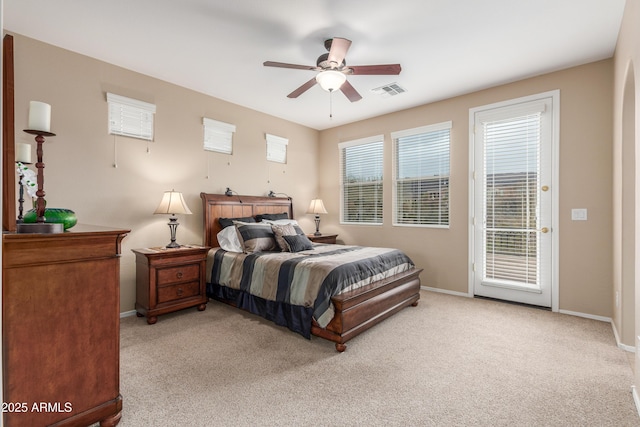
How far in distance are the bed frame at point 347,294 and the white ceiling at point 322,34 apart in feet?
5.30

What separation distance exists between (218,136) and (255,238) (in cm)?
169

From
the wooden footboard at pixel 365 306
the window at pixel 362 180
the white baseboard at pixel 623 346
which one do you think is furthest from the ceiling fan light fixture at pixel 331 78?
the white baseboard at pixel 623 346

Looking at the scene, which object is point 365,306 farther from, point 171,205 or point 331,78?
point 171,205

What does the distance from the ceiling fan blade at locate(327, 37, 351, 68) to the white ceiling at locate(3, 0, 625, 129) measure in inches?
9.8

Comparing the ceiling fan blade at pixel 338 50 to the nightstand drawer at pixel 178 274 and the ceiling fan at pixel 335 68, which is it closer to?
the ceiling fan at pixel 335 68

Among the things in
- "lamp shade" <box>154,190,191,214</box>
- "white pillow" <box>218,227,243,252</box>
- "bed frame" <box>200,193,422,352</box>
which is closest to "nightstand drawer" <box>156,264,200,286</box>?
"white pillow" <box>218,227,243,252</box>

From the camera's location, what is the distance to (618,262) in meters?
2.78

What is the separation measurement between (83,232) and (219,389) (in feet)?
4.16

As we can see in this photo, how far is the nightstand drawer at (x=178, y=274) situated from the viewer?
327cm

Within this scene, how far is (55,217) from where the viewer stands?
170 centimetres

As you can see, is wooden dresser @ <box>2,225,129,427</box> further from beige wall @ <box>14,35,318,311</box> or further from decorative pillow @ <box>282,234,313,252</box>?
decorative pillow @ <box>282,234,313,252</box>

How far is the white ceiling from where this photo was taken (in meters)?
2.45

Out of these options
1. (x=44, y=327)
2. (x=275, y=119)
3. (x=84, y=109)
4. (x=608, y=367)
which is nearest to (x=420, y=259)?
(x=608, y=367)

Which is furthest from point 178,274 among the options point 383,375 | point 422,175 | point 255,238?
point 422,175
